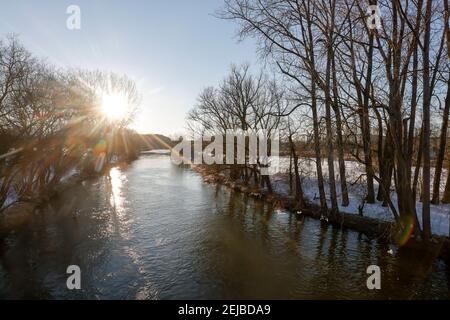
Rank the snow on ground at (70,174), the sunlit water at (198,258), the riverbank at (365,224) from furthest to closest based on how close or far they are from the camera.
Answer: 1. the snow on ground at (70,174)
2. the riverbank at (365,224)
3. the sunlit water at (198,258)

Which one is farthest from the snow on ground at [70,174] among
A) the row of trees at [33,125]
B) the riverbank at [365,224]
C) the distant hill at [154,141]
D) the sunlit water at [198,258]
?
the distant hill at [154,141]

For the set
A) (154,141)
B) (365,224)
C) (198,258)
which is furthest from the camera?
(154,141)

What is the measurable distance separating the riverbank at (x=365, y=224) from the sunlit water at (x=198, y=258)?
570 mm

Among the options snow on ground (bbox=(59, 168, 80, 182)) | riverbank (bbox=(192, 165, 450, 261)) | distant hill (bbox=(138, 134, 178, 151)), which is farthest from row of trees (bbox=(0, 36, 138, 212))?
distant hill (bbox=(138, 134, 178, 151))

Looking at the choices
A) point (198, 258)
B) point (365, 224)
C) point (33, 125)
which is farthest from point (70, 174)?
point (365, 224)

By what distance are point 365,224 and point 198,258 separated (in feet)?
26.8

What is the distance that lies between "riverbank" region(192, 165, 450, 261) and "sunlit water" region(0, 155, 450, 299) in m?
0.57

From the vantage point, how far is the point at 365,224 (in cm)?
1358

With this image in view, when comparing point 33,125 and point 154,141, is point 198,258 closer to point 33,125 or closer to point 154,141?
point 33,125

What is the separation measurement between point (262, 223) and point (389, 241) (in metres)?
5.80

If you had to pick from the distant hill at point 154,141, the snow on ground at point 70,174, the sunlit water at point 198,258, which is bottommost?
the sunlit water at point 198,258

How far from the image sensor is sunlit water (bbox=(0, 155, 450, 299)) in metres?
8.38

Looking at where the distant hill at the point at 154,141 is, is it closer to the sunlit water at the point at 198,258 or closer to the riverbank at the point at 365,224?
the riverbank at the point at 365,224

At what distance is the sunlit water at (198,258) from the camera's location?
27.5 ft
